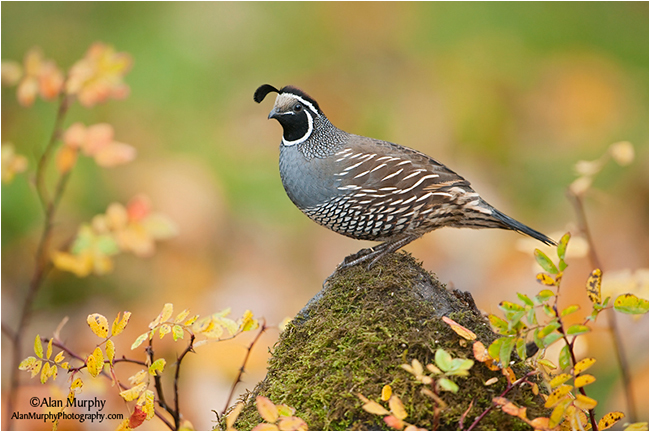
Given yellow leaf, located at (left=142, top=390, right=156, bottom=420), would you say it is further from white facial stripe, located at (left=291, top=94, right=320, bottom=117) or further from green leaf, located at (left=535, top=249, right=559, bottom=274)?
white facial stripe, located at (left=291, top=94, right=320, bottom=117)

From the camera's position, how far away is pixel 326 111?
6.42 metres

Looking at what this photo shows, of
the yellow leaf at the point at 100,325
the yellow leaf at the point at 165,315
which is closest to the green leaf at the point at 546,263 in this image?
the yellow leaf at the point at 165,315

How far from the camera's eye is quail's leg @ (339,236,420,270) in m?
2.45

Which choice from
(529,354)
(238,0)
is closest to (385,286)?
(529,354)

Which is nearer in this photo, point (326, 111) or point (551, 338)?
point (551, 338)

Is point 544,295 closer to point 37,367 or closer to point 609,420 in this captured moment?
point 609,420

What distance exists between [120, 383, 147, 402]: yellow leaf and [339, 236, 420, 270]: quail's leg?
3.28 ft

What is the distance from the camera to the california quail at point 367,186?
9.05 feet

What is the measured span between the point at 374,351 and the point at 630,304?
796 mm

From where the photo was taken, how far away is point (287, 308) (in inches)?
223

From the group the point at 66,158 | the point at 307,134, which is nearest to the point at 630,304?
the point at 307,134

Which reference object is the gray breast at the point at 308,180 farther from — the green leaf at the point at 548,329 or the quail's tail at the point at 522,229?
the green leaf at the point at 548,329

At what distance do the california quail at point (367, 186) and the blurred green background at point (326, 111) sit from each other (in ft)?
8.90

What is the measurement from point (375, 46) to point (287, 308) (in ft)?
10.5
